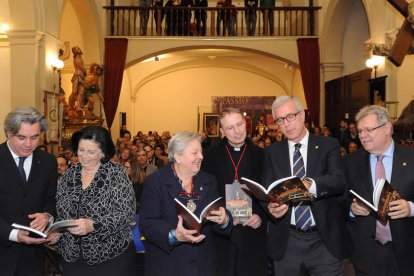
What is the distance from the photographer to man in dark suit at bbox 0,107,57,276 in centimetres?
346

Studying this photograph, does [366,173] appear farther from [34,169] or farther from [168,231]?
[34,169]

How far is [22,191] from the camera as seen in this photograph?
3539 millimetres

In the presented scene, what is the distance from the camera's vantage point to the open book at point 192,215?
303cm


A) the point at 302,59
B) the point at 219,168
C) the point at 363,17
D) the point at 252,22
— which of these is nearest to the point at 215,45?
the point at 252,22

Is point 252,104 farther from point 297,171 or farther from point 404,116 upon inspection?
point 297,171

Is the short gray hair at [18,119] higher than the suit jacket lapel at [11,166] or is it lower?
higher

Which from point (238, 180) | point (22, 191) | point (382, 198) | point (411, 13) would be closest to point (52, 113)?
point (411, 13)

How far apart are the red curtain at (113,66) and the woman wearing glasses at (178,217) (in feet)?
44.1

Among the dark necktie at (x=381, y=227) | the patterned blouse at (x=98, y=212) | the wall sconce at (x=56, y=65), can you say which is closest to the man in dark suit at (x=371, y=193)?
the dark necktie at (x=381, y=227)

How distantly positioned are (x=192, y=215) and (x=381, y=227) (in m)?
1.39

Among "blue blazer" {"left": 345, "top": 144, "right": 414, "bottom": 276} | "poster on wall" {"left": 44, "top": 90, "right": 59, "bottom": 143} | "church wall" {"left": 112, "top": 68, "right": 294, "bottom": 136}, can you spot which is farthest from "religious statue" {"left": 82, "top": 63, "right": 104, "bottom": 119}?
"blue blazer" {"left": 345, "top": 144, "right": 414, "bottom": 276}

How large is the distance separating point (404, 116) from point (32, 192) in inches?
296

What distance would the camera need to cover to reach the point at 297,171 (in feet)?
12.1

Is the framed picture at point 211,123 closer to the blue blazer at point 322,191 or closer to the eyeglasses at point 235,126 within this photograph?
the eyeglasses at point 235,126
